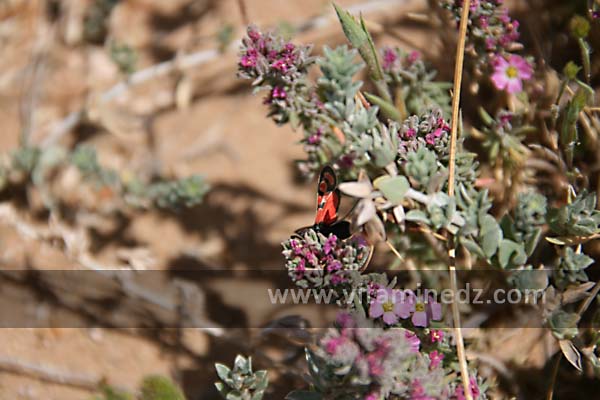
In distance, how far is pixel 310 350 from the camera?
155cm

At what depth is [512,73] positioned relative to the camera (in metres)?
1.89

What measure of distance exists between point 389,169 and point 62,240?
4.45ft

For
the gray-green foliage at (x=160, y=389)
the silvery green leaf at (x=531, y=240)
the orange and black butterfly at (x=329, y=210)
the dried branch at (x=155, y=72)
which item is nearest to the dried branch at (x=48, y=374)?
the gray-green foliage at (x=160, y=389)

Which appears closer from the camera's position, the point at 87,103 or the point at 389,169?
the point at 389,169

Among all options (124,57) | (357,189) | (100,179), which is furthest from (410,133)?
(124,57)

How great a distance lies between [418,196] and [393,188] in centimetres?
10

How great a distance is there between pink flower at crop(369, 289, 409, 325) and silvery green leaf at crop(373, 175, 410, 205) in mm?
211

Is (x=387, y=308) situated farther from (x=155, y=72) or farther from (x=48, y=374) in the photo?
(x=155, y=72)

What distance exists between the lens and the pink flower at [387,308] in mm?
1460

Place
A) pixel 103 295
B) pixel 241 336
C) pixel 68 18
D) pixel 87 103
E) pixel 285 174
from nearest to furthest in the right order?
pixel 241 336, pixel 103 295, pixel 285 174, pixel 87 103, pixel 68 18

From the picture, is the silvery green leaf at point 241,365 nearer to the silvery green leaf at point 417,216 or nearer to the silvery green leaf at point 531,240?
the silvery green leaf at point 417,216

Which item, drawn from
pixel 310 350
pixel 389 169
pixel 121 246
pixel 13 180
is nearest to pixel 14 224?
pixel 13 180

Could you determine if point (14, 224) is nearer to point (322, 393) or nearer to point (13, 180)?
point (13, 180)

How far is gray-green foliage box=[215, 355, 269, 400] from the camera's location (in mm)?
1572
